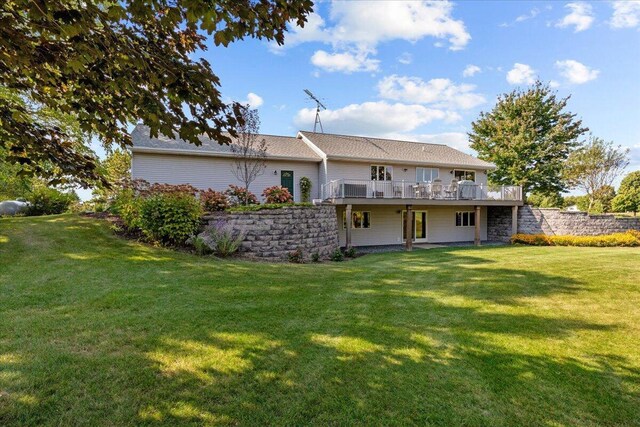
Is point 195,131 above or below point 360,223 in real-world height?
above

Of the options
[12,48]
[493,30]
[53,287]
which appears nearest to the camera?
[12,48]

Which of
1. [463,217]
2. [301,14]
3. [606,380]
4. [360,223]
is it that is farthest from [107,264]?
[463,217]

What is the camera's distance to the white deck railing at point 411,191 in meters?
14.7

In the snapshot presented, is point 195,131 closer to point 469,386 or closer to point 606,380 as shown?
point 469,386

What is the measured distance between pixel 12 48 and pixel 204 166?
12335 mm

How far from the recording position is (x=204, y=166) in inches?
574

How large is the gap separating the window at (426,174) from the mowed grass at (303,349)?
461 inches

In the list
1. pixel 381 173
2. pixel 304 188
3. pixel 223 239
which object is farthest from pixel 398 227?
pixel 223 239

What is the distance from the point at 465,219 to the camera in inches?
786

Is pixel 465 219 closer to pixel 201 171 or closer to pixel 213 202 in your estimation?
pixel 213 202

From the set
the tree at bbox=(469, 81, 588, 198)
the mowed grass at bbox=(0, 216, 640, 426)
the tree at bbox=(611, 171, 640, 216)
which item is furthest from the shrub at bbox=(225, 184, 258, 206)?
the tree at bbox=(611, 171, 640, 216)

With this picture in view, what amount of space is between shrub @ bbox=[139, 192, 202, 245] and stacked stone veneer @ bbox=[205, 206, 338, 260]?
1028mm

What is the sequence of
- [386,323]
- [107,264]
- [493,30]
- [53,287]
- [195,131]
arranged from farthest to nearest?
[493,30] → [107,264] → [53,287] → [386,323] → [195,131]

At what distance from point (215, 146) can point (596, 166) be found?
35.7m
